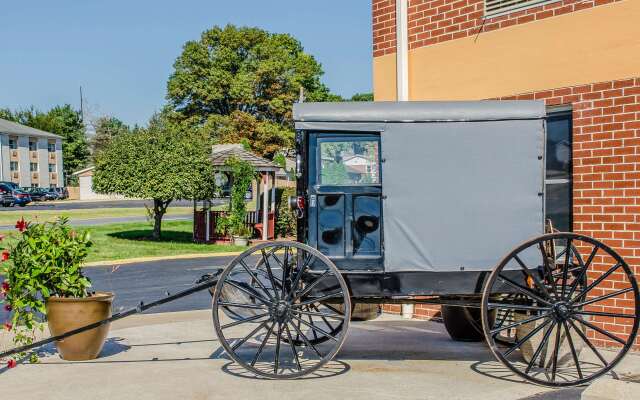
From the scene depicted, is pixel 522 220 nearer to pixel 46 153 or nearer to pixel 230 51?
pixel 230 51

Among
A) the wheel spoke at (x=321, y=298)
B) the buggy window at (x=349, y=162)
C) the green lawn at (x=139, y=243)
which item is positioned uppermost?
the buggy window at (x=349, y=162)

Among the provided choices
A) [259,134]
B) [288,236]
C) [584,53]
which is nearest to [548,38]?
[584,53]

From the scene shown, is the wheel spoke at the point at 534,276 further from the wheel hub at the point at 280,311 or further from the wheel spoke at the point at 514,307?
the wheel hub at the point at 280,311

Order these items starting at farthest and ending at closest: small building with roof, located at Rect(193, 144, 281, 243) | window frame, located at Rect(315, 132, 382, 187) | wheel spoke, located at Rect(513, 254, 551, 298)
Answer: small building with roof, located at Rect(193, 144, 281, 243) → window frame, located at Rect(315, 132, 382, 187) → wheel spoke, located at Rect(513, 254, 551, 298)

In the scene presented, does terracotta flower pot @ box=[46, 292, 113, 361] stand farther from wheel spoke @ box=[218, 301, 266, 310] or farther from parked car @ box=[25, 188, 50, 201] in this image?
parked car @ box=[25, 188, 50, 201]

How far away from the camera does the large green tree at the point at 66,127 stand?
97812 mm

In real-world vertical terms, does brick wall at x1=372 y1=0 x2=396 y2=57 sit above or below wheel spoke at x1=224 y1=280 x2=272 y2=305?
above

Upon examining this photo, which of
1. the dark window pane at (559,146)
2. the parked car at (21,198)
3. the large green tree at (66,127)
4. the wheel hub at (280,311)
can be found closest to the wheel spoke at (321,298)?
the wheel hub at (280,311)

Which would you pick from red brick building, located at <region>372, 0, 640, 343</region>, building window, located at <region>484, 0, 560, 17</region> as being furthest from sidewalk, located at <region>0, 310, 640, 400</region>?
building window, located at <region>484, 0, 560, 17</region>

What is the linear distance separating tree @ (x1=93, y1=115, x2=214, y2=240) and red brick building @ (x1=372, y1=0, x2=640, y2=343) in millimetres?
16028

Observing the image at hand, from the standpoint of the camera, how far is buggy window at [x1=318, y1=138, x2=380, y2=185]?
7098 millimetres

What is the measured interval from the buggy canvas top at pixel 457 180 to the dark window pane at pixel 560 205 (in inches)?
97.1

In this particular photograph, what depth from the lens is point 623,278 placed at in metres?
8.59

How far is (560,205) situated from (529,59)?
6.03 feet
